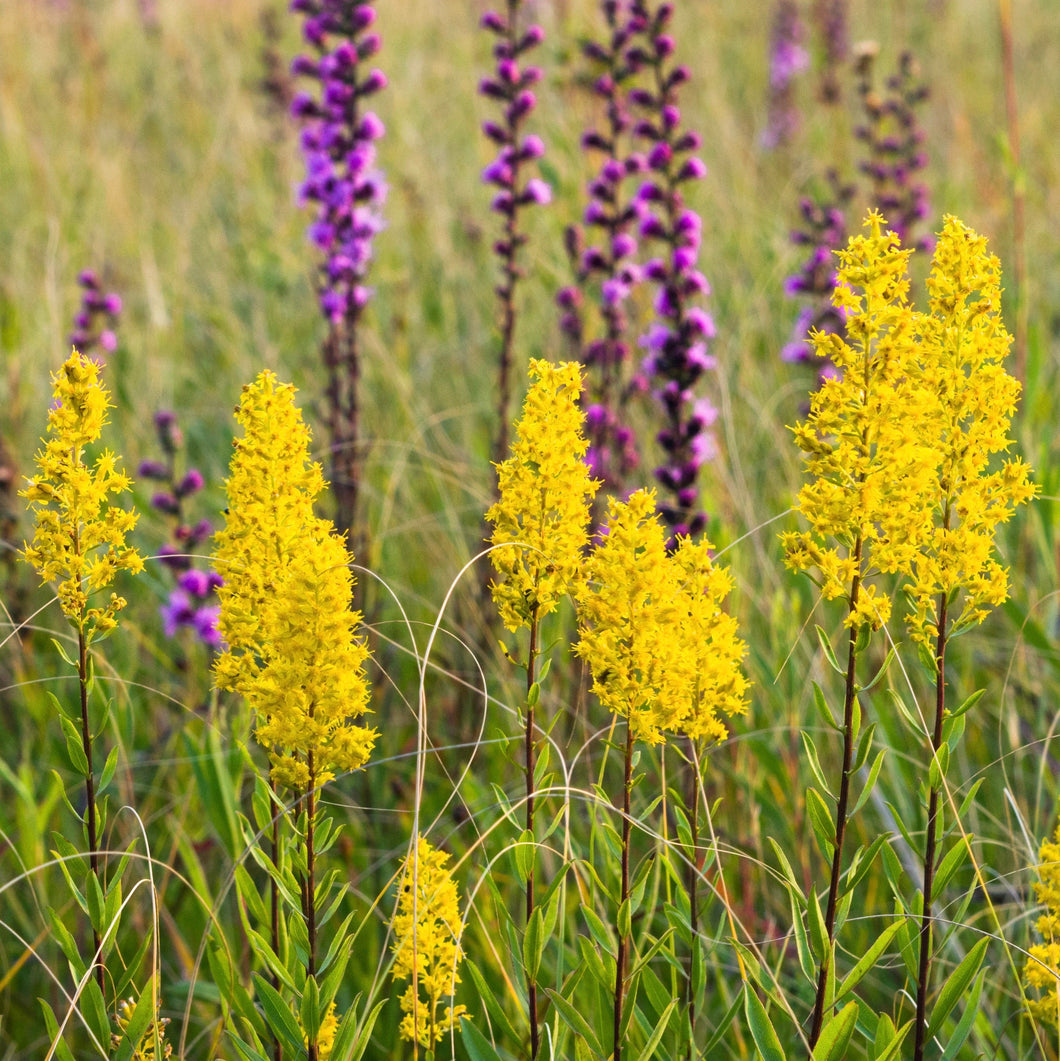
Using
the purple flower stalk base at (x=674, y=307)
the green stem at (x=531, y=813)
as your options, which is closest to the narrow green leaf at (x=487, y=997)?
the green stem at (x=531, y=813)

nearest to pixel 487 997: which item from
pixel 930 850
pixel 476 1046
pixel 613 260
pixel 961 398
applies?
pixel 476 1046

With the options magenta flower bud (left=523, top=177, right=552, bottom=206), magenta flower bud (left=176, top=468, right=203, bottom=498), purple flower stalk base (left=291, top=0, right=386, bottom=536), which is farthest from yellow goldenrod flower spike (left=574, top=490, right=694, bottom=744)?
magenta flower bud (left=523, top=177, right=552, bottom=206)

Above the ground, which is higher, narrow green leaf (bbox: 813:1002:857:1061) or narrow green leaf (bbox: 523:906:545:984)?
narrow green leaf (bbox: 523:906:545:984)

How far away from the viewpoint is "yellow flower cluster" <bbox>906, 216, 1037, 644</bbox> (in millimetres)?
1648

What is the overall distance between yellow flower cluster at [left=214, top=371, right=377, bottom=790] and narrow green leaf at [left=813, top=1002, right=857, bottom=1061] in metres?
0.75

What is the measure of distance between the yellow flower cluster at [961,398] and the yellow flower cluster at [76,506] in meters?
1.17

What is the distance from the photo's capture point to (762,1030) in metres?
1.70

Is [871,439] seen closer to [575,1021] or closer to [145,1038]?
[575,1021]

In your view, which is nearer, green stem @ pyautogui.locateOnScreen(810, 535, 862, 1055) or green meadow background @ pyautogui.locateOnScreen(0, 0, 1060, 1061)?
green stem @ pyautogui.locateOnScreen(810, 535, 862, 1055)

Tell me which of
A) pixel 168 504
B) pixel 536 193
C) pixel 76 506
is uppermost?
pixel 536 193

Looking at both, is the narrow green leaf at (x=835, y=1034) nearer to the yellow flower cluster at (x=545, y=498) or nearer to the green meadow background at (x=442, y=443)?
the green meadow background at (x=442, y=443)

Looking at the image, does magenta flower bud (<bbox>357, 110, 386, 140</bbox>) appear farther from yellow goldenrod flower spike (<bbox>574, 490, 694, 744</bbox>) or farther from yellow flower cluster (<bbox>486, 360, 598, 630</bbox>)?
yellow goldenrod flower spike (<bbox>574, 490, 694, 744</bbox>)

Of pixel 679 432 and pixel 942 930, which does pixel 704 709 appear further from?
pixel 679 432

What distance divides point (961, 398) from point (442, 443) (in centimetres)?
318
